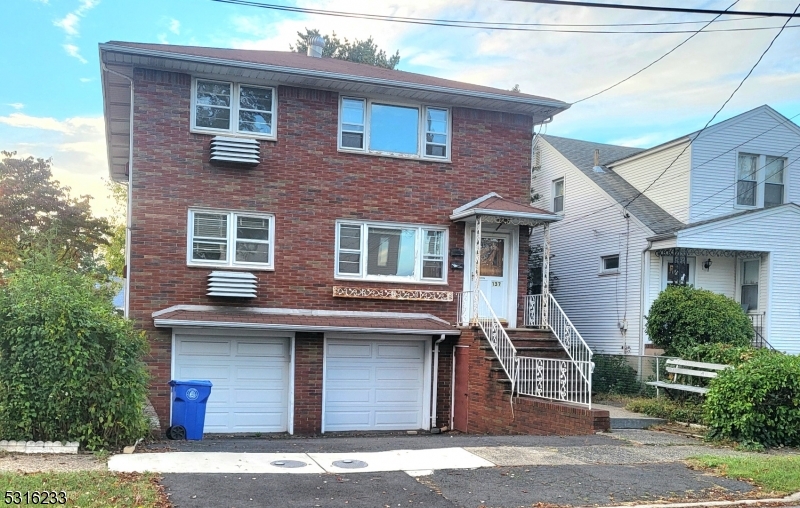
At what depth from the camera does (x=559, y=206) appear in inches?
901

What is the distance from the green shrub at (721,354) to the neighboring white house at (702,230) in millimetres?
4814

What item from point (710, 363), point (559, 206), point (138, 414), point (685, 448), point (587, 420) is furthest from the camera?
point (559, 206)

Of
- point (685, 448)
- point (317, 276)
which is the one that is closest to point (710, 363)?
point (685, 448)

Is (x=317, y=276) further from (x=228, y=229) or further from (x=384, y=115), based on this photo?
(x=384, y=115)

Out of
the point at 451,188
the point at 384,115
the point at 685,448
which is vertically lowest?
the point at 685,448

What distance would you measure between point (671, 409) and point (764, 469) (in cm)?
485

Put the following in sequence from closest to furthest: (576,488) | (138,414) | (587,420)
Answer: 1. (576,488)
2. (138,414)
3. (587,420)

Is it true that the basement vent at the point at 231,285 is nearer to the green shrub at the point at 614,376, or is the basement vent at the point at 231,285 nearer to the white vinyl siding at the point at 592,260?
the green shrub at the point at 614,376

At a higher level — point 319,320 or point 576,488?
point 319,320

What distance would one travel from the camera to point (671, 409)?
13.4m

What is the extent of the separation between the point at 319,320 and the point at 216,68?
5.48 metres

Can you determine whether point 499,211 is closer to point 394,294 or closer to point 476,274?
point 476,274

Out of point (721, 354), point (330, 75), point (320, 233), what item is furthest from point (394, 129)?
point (721, 354)

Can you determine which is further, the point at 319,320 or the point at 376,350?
the point at 376,350
